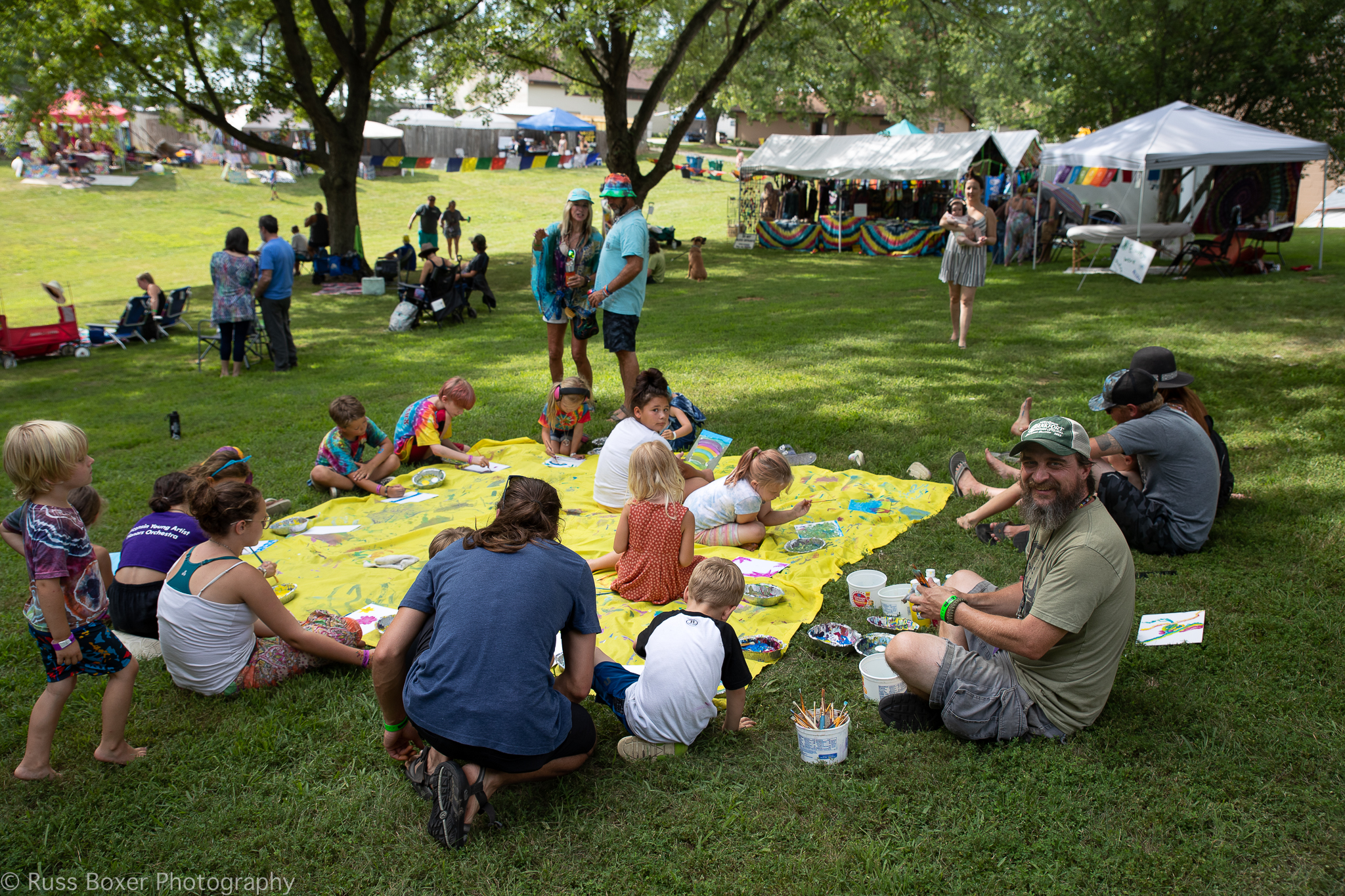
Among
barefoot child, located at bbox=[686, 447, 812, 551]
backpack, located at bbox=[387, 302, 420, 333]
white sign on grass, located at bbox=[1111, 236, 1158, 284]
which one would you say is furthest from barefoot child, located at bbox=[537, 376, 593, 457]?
white sign on grass, located at bbox=[1111, 236, 1158, 284]

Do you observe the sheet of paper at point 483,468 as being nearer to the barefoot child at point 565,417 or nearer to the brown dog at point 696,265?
the barefoot child at point 565,417

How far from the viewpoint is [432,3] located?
60.1ft

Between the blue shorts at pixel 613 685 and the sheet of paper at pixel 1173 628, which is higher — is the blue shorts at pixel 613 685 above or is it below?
below

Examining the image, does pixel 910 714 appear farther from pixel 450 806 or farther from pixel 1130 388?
pixel 1130 388

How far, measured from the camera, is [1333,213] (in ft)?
90.1

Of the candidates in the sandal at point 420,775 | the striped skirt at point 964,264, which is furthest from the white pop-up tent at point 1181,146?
the sandal at point 420,775

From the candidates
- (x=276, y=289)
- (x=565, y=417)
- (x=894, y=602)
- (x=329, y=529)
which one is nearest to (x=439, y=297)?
(x=276, y=289)

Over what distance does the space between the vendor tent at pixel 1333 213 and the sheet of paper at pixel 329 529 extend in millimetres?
30948

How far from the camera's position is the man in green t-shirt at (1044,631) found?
3.11 meters

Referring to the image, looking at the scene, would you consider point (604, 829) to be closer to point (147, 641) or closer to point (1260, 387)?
point (147, 641)

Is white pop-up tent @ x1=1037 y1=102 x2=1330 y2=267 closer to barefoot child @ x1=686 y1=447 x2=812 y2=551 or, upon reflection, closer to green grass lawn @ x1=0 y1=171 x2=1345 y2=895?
green grass lawn @ x1=0 y1=171 x2=1345 y2=895

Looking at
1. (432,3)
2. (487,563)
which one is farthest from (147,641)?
(432,3)

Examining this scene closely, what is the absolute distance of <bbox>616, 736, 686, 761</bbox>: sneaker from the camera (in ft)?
11.1

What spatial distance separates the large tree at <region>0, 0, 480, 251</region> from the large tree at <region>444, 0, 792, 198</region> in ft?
4.30
